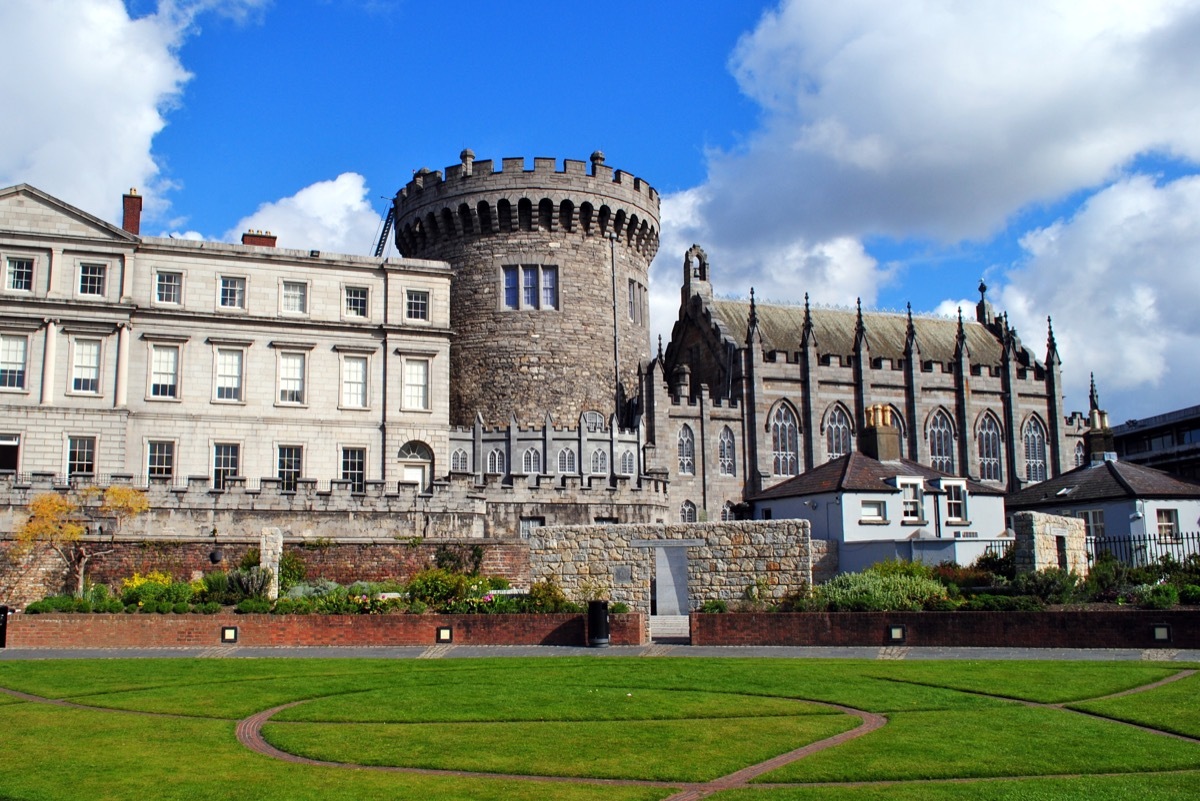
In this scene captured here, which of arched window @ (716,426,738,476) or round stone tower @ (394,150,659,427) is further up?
round stone tower @ (394,150,659,427)

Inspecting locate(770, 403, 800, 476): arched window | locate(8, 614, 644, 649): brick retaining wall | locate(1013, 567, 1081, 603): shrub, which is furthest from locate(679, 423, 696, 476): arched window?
locate(8, 614, 644, 649): brick retaining wall

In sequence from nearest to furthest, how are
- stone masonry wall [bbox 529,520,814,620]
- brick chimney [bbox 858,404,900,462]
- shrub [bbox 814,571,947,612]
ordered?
shrub [bbox 814,571,947,612], stone masonry wall [bbox 529,520,814,620], brick chimney [bbox 858,404,900,462]

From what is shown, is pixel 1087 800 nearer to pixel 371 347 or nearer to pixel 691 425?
pixel 371 347

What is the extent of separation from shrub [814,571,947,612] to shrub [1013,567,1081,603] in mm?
1793

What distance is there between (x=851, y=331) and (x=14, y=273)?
40606 millimetres

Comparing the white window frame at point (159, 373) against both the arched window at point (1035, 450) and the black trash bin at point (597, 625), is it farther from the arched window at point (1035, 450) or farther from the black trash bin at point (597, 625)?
the arched window at point (1035, 450)

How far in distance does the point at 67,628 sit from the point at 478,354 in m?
27.5

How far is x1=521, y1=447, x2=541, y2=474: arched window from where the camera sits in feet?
154

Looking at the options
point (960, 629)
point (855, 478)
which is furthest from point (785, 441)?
point (960, 629)

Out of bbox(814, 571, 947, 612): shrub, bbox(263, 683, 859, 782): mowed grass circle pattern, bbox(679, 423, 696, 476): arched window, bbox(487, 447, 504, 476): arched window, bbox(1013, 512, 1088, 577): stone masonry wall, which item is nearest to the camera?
bbox(263, 683, 859, 782): mowed grass circle pattern

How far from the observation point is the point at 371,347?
42.8 metres

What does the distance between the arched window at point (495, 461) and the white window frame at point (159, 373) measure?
39.2ft

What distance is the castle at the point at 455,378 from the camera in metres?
39.0

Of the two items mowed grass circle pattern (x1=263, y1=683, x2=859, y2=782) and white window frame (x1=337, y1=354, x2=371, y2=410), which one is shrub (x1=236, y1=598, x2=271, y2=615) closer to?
mowed grass circle pattern (x1=263, y1=683, x2=859, y2=782)
